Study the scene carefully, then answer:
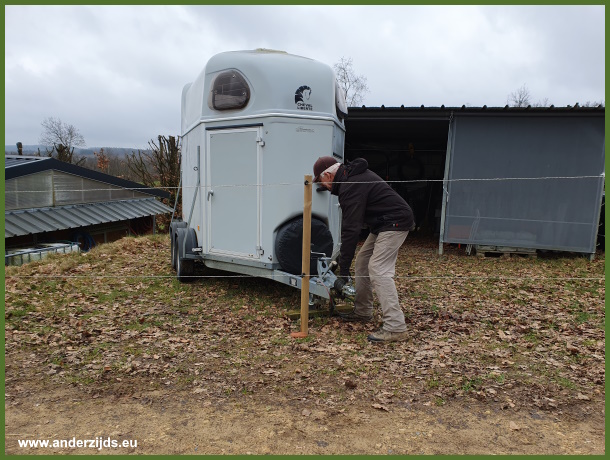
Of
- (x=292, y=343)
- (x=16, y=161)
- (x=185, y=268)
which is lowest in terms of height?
(x=292, y=343)

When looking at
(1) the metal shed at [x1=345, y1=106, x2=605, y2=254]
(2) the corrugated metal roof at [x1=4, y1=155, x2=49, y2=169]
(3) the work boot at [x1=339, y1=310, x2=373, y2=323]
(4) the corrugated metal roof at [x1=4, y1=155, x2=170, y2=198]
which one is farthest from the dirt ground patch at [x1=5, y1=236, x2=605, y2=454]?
(2) the corrugated metal roof at [x1=4, y1=155, x2=49, y2=169]

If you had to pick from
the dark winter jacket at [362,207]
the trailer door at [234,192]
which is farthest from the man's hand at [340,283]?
the trailer door at [234,192]

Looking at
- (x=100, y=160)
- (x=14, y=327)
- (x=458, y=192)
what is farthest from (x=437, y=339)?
(x=100, y=160)

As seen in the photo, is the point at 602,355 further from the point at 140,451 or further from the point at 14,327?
the point at 14,327

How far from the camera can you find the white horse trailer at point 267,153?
583 centimetres

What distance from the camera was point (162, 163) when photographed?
1992cm

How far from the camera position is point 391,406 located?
11.7ft

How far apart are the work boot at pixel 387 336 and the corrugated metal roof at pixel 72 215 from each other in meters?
10.5

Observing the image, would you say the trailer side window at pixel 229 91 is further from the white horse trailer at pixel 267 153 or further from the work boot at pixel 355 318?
the work boot at pixel 355 318

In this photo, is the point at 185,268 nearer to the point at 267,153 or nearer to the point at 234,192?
the point at 234,192

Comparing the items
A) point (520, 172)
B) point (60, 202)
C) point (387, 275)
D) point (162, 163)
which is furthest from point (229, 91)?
point (162, 163)

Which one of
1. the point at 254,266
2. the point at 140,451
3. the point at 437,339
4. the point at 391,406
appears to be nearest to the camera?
the point at 140,451

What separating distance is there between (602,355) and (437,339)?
1.68m

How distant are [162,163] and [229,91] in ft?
49.2
